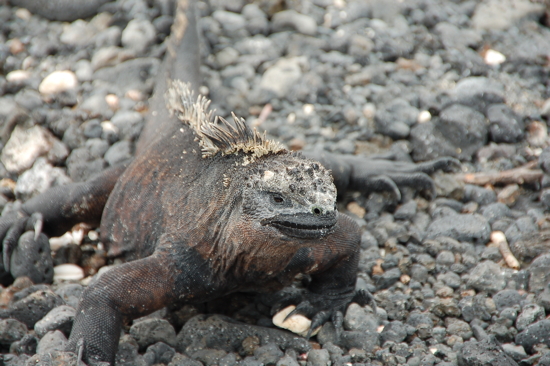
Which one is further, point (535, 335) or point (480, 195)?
point (480, 195)

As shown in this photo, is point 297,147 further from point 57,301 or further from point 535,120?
point 57,301

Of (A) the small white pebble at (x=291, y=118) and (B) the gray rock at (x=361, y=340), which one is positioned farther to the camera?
(A) the small white pebble at (x=291, y=118)

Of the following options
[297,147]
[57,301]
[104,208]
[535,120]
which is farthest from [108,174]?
[535,120]

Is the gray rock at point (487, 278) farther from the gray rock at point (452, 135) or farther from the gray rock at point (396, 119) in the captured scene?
the gray rock at point (396, 119)

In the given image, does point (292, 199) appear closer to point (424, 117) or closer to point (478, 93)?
point (424, 117)

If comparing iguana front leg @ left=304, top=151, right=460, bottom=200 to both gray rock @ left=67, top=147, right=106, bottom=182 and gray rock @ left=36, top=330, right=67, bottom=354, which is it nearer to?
gray rock @ left=67, top=147, right=106, bottom=182

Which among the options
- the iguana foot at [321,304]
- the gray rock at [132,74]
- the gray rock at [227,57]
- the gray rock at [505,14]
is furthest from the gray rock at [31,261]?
the gray rock at [505,14]

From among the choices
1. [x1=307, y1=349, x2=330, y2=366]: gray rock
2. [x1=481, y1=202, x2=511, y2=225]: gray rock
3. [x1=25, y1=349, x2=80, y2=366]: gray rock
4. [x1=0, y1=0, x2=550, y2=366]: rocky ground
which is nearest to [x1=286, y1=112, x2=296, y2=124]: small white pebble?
[x1=0, y1=0, x2=550, y2=366]: rocky ground

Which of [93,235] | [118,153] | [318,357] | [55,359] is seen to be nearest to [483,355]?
[318,357]

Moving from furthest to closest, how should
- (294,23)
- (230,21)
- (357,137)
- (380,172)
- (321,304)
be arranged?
(230,21)
(294,23)
(357,137)
(380,172)
(321,304)
